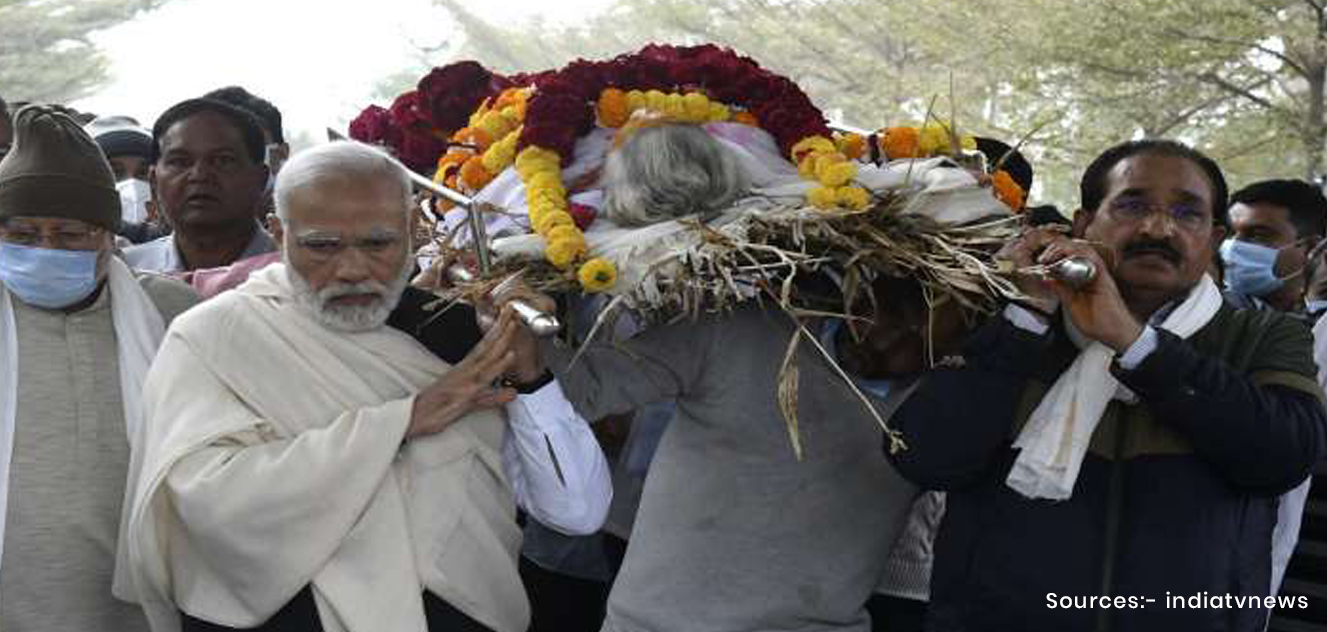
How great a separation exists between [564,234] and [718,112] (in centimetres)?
52

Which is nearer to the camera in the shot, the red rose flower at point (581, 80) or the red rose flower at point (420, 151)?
the red rose flower at point (581, 80)

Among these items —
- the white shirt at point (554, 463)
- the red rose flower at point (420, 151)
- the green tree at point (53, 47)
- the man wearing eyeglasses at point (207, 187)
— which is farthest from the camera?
the green tree at point (53, 47)

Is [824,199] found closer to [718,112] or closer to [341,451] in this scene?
[718,112]

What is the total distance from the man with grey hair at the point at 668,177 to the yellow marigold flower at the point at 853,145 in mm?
399

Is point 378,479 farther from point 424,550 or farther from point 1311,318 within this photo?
point 1311,318

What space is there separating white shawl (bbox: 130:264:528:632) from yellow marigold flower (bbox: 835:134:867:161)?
0.98 meters

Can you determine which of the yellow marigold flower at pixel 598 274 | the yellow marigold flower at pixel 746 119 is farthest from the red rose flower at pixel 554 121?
the yellow marigold flower at pixel 598 274

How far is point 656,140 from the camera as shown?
9.30 feet

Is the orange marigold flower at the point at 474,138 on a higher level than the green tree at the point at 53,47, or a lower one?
higher

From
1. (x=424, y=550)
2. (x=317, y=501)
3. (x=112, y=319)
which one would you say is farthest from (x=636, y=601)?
(x=112, y=319)

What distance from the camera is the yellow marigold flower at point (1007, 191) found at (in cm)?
308

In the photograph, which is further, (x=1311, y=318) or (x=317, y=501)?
(x=1311, y=318)

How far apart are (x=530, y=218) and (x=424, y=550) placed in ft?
2.26

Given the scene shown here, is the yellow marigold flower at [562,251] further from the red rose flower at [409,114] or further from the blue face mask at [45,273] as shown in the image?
the blue face mask at [45,273]
